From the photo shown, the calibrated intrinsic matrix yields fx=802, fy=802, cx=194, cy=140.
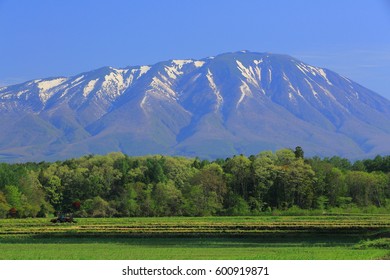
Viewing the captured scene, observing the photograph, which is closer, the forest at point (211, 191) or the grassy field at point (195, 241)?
the grassy field at point (195, 241)

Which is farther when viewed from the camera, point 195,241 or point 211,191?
point 211,191

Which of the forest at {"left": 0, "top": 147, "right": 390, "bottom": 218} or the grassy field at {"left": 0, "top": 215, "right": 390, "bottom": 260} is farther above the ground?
the forest at {"left": 0, "top": 147, "right": 390, "bottom": 218}

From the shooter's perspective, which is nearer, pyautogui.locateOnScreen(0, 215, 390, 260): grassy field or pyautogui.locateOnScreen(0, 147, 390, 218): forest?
pyautogui.locateOnScreen(0, 215, 390, 260): grassy field

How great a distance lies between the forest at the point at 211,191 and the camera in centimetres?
5681

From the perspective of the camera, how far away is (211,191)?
58.4m

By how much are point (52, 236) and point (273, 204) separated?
2653cm

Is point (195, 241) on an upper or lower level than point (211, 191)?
lower

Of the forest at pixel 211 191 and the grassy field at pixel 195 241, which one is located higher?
the forest at pixel 211 191

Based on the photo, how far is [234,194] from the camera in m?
58.3

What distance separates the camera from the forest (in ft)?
186
